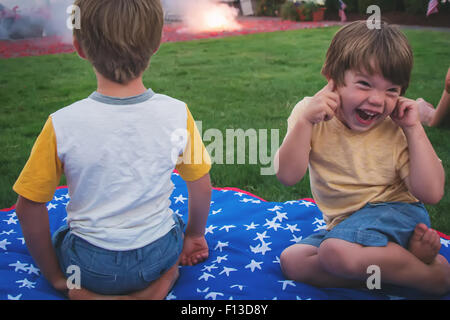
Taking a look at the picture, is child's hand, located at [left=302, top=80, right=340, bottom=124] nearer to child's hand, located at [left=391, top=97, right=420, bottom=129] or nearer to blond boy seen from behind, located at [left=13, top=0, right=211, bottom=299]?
child's hand, located at [left=391, top=97, right=420, bottom=129]

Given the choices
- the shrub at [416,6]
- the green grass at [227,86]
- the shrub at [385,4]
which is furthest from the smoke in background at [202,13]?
the shrub at [416,6]

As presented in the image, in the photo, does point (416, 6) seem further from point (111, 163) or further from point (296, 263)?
point (111, 163)

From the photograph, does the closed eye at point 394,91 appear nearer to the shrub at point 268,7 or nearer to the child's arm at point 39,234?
the child's arm at point 39,234

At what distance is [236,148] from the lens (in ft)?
11.6

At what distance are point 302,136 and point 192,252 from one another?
0.73 metres

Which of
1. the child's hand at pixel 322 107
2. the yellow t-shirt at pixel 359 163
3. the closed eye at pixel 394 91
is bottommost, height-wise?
the yellow t-shirt at pixel 359 163

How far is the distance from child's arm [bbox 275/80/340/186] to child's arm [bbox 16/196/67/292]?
0.92 meters

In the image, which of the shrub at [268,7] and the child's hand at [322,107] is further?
the shrub at [268,7]

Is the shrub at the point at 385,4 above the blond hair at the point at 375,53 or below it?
above

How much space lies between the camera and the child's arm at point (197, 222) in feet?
6.06

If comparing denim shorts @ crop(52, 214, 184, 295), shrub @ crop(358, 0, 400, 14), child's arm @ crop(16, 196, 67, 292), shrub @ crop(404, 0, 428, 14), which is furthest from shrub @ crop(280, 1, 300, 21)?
child's arm @ crop(16, 196, 67, 292)

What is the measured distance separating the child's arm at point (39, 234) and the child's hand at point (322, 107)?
1.04 m

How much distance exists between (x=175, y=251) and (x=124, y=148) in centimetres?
50
